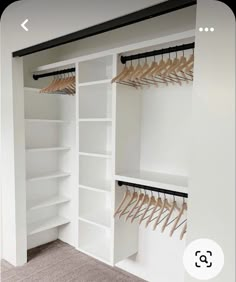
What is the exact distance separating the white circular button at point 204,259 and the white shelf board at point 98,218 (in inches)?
38.9

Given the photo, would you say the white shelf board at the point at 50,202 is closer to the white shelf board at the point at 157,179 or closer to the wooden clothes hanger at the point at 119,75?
the white shelf board at the point at 157,179

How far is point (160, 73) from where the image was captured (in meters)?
1.91

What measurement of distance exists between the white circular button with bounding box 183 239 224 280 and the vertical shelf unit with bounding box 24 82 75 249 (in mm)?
1821

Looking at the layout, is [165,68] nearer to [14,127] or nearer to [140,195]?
[140,195]

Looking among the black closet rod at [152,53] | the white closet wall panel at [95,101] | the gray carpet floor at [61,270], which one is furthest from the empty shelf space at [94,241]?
the black closet rod at [152,53]

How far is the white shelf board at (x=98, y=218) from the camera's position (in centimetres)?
228

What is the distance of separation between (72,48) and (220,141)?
2.23 metres

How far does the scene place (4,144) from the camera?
2543 millimetres

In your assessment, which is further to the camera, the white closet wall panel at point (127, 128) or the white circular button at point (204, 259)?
the white closet wall panel at point (127, 128)

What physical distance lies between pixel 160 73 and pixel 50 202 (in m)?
1.85

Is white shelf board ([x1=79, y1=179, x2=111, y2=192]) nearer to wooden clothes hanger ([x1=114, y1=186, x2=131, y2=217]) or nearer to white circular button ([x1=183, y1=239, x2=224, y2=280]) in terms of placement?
wooden clothes hanger ([x1=114, y1=186, x2=131, y2=217])

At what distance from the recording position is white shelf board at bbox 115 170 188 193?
181 cm

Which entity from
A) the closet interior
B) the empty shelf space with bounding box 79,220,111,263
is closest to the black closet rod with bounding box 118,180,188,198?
the closet interior

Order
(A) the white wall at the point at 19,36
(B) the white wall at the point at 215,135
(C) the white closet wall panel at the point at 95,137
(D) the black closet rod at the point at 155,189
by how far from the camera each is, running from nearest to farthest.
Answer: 1. (B) the white wall at the point at 215,135
2. (A) the white wall at the point at 19,36
3. (D) the black closet rod at the point at 155,189
4. (C) the white closet wall panel at the point at 95,137
